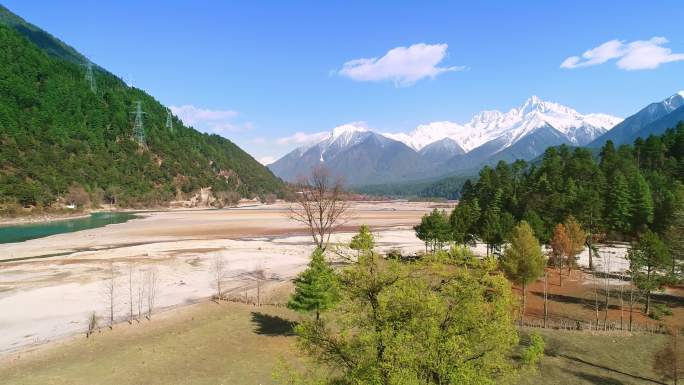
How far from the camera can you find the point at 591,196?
69.2 metres

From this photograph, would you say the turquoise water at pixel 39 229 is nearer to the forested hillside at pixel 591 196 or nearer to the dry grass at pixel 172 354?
the dry grass at pixel 172 354

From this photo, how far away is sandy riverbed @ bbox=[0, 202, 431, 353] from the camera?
37.7 metres

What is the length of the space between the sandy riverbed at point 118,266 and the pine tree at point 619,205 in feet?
117

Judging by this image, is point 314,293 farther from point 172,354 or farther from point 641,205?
point 641,205

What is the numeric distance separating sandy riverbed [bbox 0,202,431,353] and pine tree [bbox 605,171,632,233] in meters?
35.7

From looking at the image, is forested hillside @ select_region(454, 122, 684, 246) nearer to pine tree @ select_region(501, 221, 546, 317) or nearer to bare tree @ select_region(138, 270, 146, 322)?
pine tree @ select_region(501, 221, 546, 317)

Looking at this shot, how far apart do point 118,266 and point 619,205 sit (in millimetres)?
86307

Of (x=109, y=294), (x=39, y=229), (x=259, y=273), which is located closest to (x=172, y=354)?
(x=109, y=294)

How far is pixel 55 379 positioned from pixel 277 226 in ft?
350

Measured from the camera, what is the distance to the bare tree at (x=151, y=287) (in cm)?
3984

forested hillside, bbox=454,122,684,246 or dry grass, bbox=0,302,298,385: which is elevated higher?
forested hillside, bbox=454,122,684,246

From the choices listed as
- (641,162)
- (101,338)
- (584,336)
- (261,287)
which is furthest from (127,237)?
(641,162)

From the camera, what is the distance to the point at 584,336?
32094mm

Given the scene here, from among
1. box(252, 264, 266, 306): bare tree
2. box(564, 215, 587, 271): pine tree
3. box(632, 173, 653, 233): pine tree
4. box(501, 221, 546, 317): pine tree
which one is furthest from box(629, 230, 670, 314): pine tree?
box(252, 264, 266, 306): bare tree
